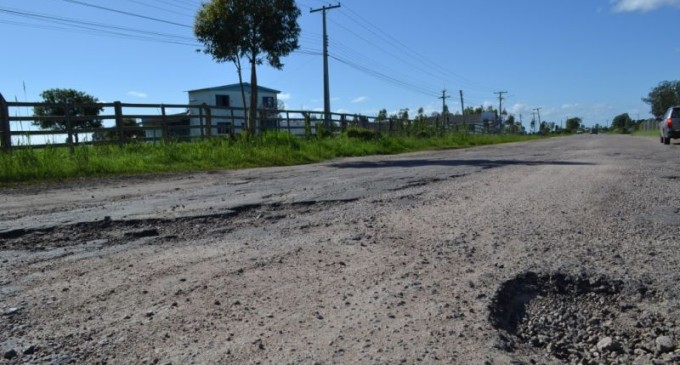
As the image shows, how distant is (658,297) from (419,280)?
1.20 m

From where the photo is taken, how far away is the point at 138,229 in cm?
429

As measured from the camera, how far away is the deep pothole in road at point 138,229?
3939mm

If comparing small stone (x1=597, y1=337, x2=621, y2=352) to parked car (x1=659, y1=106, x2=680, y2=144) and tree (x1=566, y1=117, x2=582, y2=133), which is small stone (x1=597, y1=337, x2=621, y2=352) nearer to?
parked car (x1=659, y1=106, x2=680, y2=144)

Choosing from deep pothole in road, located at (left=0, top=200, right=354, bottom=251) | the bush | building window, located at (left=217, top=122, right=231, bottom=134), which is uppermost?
building window, located at (left=217, top=122, right=231, bottom=134)

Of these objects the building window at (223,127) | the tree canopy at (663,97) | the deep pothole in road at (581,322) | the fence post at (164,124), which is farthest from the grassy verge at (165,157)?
the tree canopy at (663,97)

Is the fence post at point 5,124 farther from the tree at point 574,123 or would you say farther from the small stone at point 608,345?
the tree at point 574,123

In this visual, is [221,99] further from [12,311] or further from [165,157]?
[12,311]

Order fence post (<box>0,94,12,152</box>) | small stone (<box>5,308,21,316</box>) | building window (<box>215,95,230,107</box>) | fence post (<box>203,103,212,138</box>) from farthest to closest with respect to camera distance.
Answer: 1. building window (<box>215,95,230,107</box>)
2. fence post (<box>203,103,212,138</box>)
3. fence post (<box>0,94,12,152</box>)
4. small stone (<box>5,308,21,316</box>)

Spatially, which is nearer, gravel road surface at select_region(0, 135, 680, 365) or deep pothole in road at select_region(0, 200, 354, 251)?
gravel road surface at select_region(0, 135, 680, 365)

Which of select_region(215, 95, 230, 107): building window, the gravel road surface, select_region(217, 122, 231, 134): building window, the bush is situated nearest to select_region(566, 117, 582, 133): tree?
select_region(215, 95, 230, 107): building window

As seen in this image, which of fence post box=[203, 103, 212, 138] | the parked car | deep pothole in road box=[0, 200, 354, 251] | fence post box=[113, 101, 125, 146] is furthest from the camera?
the parked car

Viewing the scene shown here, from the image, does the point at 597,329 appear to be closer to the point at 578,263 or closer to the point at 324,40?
the point at 578,263

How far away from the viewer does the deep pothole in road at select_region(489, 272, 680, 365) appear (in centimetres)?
209

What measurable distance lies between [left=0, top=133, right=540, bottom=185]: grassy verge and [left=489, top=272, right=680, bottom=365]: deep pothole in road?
8.71m
